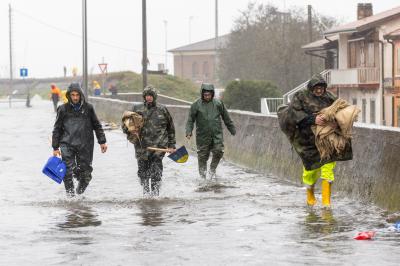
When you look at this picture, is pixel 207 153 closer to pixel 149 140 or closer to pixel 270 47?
pixel 149 140

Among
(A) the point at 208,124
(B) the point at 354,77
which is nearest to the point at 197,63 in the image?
(B) the point at 354,77

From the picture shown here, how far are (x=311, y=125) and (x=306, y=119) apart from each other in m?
0.10

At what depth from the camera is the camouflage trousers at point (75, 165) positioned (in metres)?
15.2

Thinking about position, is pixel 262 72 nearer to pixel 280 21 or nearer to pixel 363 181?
pixel 280 21

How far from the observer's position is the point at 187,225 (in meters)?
12.0

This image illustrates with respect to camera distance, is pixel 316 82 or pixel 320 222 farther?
pixel 316 82

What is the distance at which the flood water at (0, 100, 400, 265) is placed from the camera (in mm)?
9539

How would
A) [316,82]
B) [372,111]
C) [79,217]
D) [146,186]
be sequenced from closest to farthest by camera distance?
[79,217] < [316,82] < [146,186] < [372,111]

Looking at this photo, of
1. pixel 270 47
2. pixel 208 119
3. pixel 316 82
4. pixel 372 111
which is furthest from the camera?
pixel 270 47

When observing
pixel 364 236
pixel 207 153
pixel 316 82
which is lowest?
pixel 364 236

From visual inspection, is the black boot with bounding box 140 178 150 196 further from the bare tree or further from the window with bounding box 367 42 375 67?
the bare tree

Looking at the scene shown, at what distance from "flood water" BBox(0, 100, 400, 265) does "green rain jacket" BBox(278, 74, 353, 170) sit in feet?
2.06

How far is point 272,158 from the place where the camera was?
18969mm

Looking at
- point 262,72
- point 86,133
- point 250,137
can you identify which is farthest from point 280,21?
point 86,133
